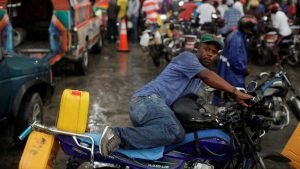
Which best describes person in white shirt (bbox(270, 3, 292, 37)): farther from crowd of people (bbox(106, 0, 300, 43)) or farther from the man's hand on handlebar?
the man's hand on handlebar

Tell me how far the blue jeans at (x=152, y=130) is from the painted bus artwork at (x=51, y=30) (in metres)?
3.75

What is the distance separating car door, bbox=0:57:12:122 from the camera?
4564 millimetres

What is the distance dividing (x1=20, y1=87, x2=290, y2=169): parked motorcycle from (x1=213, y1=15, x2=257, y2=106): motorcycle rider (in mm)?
2090

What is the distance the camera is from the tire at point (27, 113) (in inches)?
197

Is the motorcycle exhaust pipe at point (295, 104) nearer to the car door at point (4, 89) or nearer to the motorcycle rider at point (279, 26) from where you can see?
the car door at point (4, 89)

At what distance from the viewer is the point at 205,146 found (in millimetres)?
3391

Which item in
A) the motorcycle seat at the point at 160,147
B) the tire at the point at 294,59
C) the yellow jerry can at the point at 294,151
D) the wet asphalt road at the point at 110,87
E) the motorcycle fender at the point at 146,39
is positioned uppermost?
the motorcycle seat at the point at 160,147

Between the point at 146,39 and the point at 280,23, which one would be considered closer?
the point at 146,39

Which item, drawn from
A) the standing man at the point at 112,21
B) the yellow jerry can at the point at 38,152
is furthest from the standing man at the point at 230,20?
the yellow jerry can at the point at 38,152

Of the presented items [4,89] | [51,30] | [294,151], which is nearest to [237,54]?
[294,151]

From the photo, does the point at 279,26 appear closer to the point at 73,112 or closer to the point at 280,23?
the point at 280,23

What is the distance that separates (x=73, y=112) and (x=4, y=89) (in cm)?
172

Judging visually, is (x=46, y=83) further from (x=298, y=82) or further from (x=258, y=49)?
(x=258, y=49)

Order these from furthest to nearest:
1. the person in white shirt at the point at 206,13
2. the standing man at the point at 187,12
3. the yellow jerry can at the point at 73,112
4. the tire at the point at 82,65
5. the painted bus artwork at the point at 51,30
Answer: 1. the standing man at the point at 187,12
2. the person in white shirt at the point at 206,13
3. the tire at the point at 82,65
4. the painted bus artwork at the point at 51,30
5. the yellow jerry can at the point at 73,112
